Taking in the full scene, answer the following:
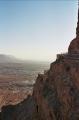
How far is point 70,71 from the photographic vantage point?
2453 cm

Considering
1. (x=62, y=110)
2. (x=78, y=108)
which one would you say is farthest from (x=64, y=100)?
(x=78, y=108)

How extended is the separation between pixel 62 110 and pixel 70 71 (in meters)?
3.94

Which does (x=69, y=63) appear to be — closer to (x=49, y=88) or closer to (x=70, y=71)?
(x=70, y=71)

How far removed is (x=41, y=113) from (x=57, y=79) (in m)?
4.96

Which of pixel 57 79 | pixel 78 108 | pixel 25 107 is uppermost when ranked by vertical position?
pixel 57 79

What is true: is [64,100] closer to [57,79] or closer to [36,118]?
A: [57,79]

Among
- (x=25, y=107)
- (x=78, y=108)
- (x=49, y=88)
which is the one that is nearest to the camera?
(x=78, y=108)

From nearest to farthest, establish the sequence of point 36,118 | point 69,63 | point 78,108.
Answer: point 78,108 → point 69,63 → point 36,118

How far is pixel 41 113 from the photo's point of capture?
95.0 feet

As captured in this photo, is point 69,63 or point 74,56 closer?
point 69,63

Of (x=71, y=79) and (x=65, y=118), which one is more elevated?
(x=71, y=79)

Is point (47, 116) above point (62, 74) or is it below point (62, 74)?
below

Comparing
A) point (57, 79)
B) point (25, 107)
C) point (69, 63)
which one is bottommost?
point (25, 107)

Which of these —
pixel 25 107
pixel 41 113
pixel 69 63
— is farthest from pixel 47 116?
pixel 25 107
